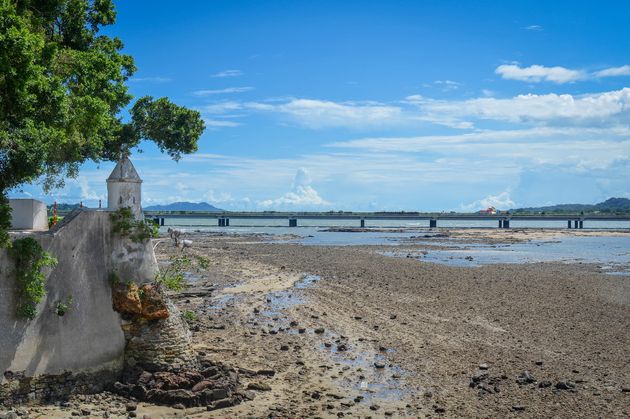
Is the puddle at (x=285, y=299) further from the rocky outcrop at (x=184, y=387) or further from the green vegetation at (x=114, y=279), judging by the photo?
the green vegetation at (x=114, y=279)

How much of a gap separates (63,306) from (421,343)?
1075 centimetres

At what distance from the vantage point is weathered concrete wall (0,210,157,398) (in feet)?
44.1

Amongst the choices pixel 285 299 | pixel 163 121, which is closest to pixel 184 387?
pixel 163 121

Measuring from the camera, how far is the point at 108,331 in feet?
48.6

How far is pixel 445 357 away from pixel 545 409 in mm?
4488

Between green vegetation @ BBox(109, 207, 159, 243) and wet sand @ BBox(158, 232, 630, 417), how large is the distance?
4.32m

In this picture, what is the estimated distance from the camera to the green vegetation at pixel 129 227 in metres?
15.2

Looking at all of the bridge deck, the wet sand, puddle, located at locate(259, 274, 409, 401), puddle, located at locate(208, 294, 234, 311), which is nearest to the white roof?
the wet sand

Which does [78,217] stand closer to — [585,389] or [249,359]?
[249,359]

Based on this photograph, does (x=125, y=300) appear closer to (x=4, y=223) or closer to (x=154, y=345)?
(x=154, y=345)

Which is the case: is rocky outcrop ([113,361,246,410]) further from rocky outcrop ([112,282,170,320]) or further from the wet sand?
rocky outcrop ([112,282,170,320])

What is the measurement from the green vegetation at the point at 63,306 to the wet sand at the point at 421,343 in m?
4.08

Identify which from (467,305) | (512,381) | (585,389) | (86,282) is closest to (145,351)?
(86,282)

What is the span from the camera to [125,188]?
51.4ft
